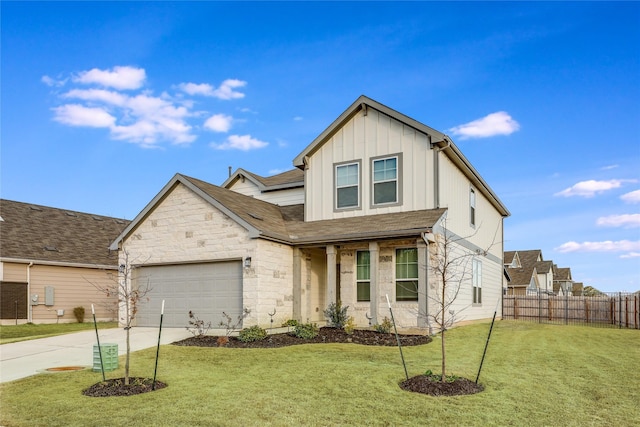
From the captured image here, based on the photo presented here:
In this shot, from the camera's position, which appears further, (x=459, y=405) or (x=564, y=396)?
(x=564, y=396)

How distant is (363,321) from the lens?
17312 mm

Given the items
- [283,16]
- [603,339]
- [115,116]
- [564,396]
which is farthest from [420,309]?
[115,116]

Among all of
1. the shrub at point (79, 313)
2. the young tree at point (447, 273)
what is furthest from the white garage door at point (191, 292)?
the shrub at point (79, 313)

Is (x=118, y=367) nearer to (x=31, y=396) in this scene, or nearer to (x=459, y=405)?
(x=31, y=396)

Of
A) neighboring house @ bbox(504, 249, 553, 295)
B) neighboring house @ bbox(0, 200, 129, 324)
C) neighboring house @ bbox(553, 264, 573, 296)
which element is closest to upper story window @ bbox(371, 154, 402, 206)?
neighboring house @ bbox(0, 200, 129, 324)

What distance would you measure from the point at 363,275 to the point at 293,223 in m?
3.55

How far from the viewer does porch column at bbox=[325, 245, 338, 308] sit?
1691 centimetres

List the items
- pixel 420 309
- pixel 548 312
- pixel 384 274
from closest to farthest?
pixel 420 309
pixel 384 274
pixel 548 312

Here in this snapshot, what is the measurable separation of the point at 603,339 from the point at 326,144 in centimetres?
1140

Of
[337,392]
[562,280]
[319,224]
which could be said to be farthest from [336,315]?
[562,280]

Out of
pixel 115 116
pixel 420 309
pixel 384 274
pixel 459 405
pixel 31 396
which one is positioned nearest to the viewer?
pixel 459 405

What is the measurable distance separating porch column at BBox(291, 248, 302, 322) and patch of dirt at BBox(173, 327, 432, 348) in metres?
2.11

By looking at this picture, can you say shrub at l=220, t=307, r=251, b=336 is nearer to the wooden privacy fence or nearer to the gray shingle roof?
the gray shingle roof

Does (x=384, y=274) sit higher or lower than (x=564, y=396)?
higher
